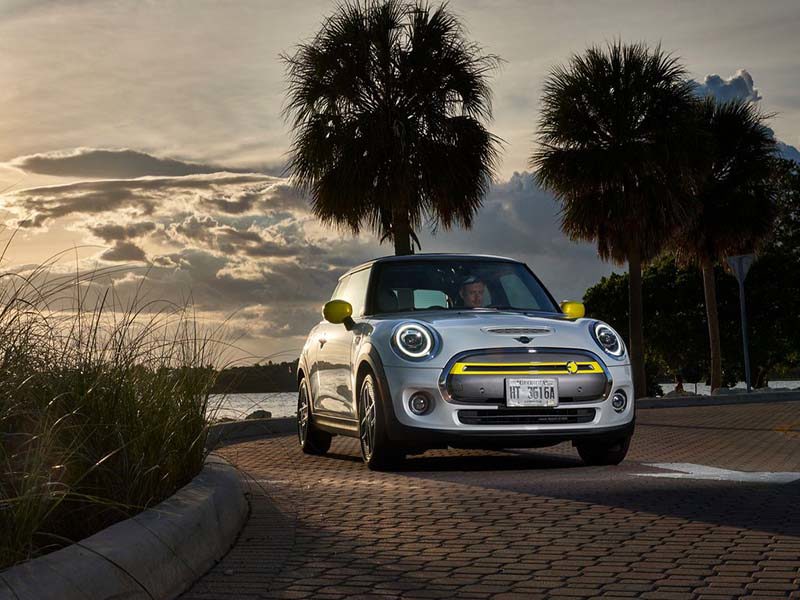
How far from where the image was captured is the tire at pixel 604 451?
945cm

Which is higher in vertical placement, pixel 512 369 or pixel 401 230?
pixel 401 230

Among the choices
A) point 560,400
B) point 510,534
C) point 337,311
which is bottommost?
point 510,534

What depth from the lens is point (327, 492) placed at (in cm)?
795

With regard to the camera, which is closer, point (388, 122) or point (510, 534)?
point (510, 534)

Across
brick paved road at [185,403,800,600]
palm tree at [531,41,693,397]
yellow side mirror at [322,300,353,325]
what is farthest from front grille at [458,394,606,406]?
palm tree at [531,41,693,397]

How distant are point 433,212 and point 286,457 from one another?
537 inches

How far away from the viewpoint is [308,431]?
37.2 feet

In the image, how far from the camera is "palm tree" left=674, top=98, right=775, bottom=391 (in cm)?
3778

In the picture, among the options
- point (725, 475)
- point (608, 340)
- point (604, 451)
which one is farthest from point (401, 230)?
point (725, 475)

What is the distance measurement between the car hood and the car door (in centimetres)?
74

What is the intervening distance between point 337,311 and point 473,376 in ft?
5.50

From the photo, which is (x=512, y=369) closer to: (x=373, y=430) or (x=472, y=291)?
(x=373, y=430)

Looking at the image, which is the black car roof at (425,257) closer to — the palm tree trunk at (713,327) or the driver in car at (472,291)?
the driver in car at (472,291)

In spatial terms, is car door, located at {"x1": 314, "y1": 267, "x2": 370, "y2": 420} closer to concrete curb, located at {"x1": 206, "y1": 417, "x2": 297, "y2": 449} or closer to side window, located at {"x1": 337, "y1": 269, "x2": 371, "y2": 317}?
side window, located at {"x1": 337, "y1": 269, "x2": 371, "y2": 317}
